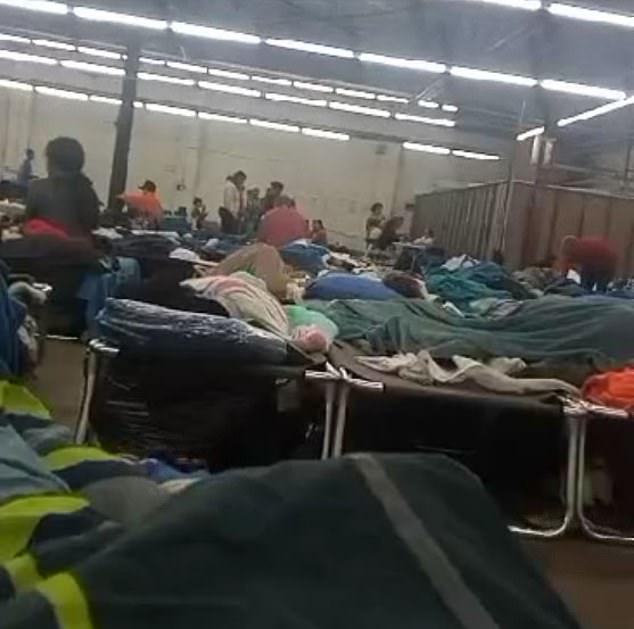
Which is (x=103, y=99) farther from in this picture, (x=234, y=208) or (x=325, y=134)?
(x=234, y=208)

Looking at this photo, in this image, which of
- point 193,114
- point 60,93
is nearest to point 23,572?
point 193,114

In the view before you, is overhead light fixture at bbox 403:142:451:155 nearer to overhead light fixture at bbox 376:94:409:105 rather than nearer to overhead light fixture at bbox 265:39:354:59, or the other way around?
overhead light fixture at bbox 376:94:409:105

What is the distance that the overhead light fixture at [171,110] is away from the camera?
18.0 m

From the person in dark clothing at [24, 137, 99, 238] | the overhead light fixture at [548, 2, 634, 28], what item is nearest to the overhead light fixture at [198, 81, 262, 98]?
the overhead light fixture at [548, 2, 634, 28]

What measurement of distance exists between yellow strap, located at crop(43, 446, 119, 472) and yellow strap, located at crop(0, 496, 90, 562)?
0.28 m

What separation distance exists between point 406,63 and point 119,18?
10.6ft

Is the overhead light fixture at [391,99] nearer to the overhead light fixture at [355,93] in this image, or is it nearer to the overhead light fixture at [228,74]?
the overhead light fixture at [355,93]

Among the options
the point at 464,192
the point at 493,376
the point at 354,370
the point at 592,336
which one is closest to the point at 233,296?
the point at 354,370

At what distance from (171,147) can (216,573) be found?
17870 mm

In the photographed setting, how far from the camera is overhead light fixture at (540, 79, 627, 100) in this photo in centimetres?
1177

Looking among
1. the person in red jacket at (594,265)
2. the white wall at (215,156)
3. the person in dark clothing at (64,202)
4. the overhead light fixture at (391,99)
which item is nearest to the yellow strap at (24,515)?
the person in dark clothing at (64,202)

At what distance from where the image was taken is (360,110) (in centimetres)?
1784

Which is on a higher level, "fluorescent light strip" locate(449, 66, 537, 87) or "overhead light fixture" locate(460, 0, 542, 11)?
"overhead light fixture" locate(460, 0, 542, 11)

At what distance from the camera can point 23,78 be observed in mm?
17875
